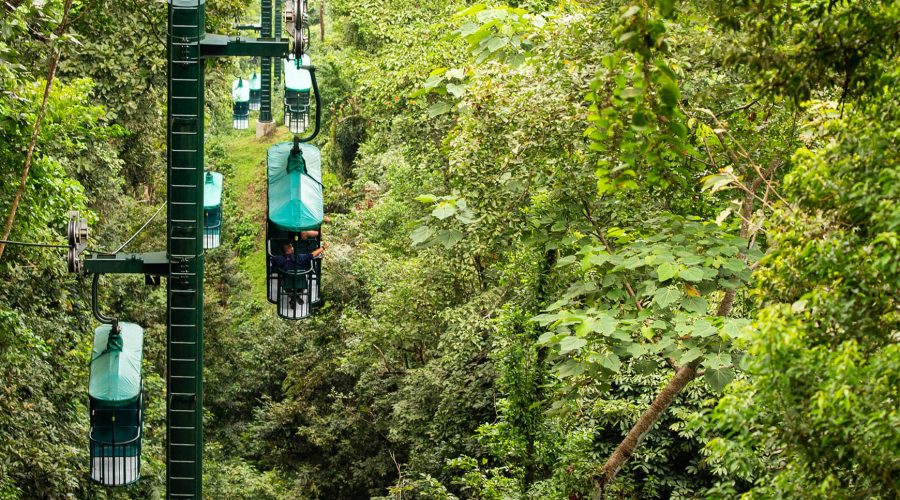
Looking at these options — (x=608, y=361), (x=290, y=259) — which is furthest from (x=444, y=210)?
(x=290, y=259)

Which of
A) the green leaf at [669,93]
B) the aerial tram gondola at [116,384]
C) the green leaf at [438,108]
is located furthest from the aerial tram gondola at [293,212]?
the green leaf at [669,93]

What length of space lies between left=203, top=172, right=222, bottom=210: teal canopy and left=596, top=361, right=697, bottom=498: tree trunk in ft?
32.0


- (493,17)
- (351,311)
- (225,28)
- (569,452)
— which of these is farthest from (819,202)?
(351,311)

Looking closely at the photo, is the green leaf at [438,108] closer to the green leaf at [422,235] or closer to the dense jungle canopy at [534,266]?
the dense jungle canopy at [534,266]

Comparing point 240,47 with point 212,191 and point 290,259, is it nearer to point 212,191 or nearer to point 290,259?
point 290,259

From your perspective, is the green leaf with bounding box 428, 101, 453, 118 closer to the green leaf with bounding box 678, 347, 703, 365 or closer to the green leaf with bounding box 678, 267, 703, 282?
the green leaf with bounding box 678, 267, 703, 282

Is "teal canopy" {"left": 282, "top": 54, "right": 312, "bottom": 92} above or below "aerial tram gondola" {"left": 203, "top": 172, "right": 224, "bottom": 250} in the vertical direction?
above

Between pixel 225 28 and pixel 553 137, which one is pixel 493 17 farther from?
pixel 225 28

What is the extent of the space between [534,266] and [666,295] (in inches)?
151

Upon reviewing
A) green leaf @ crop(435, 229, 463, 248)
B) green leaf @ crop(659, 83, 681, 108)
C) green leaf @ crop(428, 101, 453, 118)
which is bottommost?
green leaf @ crop(435, 229, 463, 248)

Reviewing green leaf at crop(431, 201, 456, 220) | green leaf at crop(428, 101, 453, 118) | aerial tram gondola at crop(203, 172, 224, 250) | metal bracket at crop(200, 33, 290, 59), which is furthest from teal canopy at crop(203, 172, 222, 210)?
green leaf at crop(431, 201, 456, 220)

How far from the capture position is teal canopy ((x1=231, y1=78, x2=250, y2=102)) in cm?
→ 2433

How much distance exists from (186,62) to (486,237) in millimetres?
2625

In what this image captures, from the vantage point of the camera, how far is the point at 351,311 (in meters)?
16.3
